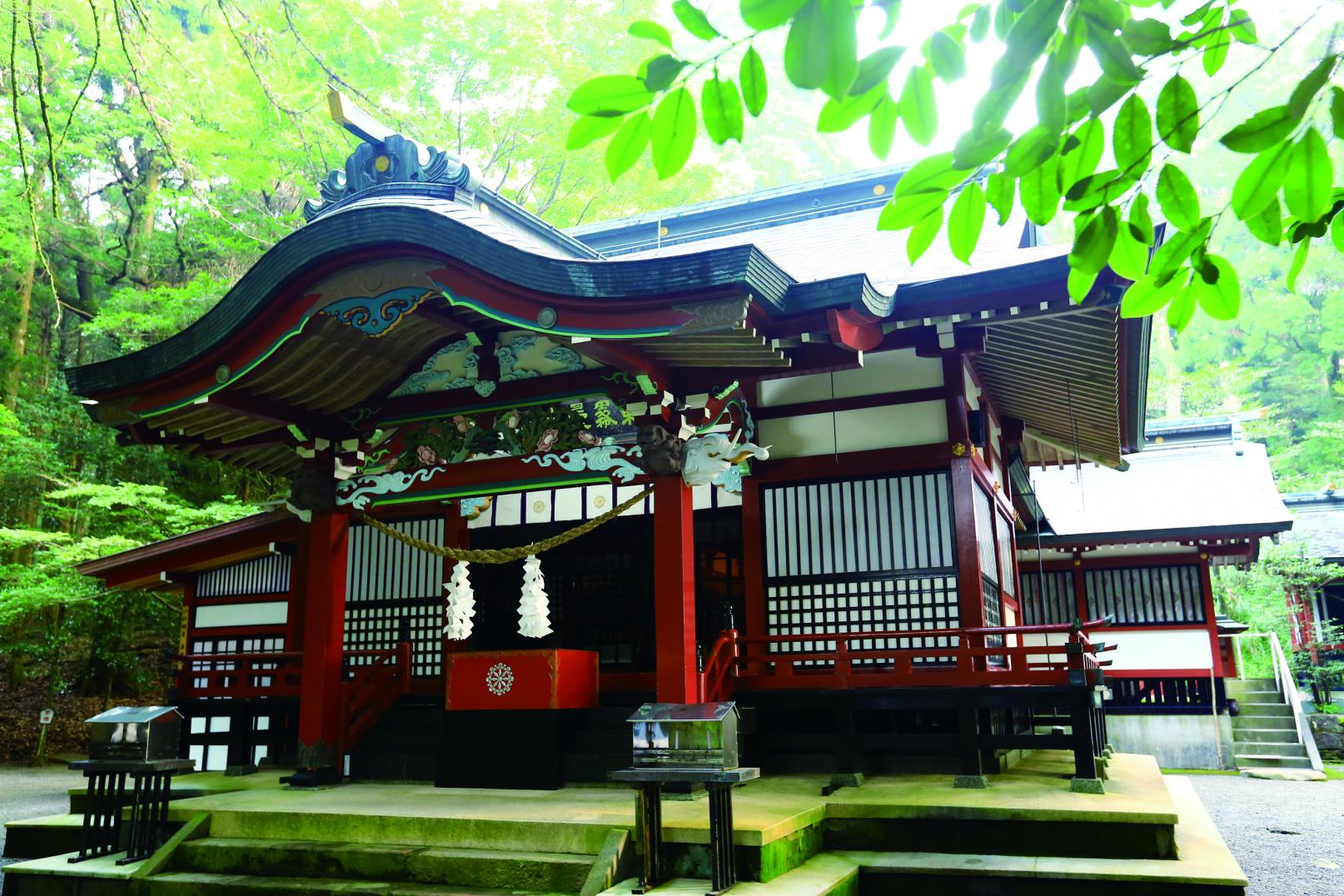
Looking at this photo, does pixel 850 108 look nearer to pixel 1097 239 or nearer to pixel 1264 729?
pixel 1097 239

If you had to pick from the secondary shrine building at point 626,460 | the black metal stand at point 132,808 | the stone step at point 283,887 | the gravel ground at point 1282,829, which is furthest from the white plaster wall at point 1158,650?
the black metal stand at point 132,808

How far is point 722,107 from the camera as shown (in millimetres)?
1947

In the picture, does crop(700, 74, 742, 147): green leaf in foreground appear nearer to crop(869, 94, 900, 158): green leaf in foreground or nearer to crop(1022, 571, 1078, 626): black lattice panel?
crop(869, 94, 900, 158): green leaf in foreground

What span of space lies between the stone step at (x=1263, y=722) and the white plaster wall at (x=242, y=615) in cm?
1516

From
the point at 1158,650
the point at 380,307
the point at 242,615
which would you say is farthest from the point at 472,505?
the point at 1158,650

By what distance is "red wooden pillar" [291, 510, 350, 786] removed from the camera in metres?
8.95

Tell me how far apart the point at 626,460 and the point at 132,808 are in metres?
4.35

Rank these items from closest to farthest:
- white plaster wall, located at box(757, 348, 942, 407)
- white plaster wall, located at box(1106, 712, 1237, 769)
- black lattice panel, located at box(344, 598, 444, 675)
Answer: white plaster wall, located at box(757, 348, 942, 407) < black lattice panel, located at box(344, 598, 444, 675) < white plaster wall, located at box(1106, 712, 1237, 769)

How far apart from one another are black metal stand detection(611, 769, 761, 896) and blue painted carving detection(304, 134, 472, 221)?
4.94 meters

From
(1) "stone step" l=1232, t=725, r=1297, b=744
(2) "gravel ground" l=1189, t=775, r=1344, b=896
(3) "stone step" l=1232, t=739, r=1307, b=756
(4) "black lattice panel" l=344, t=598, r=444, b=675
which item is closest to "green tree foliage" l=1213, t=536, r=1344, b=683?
(1) "stone step" l=1232, t=725, r=1297, b=744

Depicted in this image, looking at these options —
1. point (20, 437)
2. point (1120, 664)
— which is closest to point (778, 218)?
point (1120, 664)

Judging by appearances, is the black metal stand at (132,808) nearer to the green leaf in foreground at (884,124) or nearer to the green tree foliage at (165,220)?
the green leaf in foreground at (884,124)

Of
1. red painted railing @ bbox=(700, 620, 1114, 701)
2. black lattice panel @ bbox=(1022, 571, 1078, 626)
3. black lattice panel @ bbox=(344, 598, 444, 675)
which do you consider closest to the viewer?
red painted railing @ bbox=(700, 620, 1114, 701)

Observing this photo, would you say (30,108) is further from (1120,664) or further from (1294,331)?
(1294,331)
